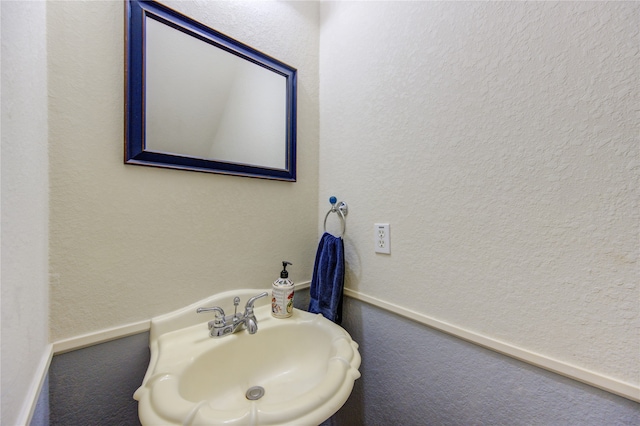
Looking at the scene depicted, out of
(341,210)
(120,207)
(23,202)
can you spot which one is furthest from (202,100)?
(341,210)

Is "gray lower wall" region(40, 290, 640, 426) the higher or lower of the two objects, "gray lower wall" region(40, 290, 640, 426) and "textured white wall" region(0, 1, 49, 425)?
the lower

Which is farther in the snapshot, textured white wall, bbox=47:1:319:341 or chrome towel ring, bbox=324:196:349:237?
chrome towel ring, bbox=324:196:349:237

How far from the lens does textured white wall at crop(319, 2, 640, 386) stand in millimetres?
473

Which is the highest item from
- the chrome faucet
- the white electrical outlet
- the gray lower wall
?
the white electrical outlet

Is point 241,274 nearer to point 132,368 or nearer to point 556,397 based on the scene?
point 132,368

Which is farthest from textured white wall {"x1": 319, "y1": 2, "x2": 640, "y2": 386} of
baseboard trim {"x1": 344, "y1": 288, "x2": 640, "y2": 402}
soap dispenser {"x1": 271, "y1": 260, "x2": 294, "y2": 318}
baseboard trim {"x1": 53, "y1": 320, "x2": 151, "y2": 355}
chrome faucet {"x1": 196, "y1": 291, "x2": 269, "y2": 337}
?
baseboard trim {"x1": 53, "y1": 320, "x2": 151, "y2": 355}

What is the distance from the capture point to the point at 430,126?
0.74 meters

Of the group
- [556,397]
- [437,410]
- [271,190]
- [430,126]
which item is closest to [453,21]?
[430,126]

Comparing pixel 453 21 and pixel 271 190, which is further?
pixel 271 190

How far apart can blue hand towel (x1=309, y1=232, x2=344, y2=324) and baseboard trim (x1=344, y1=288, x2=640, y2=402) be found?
21cm

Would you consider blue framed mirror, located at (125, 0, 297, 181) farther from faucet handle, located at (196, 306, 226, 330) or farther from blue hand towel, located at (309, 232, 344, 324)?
faucet handle, located at (196, 306, 226, 330)

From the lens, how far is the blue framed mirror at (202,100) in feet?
2.28

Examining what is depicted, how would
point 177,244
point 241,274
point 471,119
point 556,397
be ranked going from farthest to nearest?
point 241,274 → point 177,244 → point 471,119 → point 556,397

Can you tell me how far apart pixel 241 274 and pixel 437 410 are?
0.79 meters
